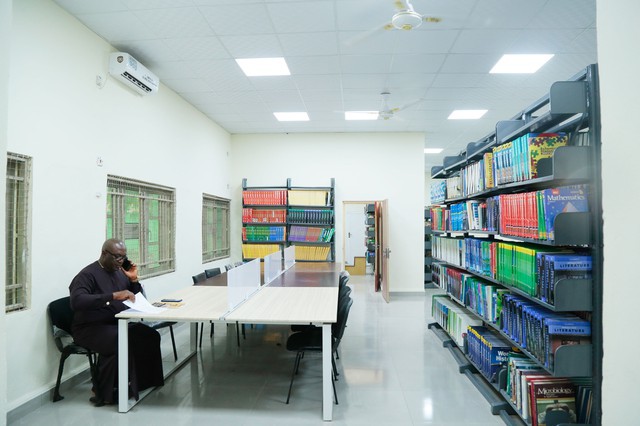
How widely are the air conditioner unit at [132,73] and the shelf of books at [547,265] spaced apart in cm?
376

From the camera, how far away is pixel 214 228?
7262 millimetres

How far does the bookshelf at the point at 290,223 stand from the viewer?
24.7 feet

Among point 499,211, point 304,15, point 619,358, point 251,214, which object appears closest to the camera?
point 619,358

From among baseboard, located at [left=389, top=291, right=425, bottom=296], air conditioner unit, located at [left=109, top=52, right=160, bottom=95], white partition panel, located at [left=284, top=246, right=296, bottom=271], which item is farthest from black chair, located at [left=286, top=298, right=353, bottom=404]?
baseboard, located at [left=389, top=291, right=425, bottom=296]

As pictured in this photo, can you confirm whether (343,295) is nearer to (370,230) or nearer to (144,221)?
(144,221)

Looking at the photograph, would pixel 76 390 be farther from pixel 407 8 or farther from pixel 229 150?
pixel 229 150

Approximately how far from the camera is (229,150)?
25.8 feet

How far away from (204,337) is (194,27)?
370 centimetres

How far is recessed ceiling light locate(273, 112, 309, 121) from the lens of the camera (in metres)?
6.55

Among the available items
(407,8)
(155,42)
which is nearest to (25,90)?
(155,42)

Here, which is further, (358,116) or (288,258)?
(358,116)

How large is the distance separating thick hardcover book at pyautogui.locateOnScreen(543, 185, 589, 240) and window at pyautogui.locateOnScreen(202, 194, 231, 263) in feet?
18.0

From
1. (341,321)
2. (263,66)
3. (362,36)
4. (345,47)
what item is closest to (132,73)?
(263,66)

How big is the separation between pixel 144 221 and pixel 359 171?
4518mm
